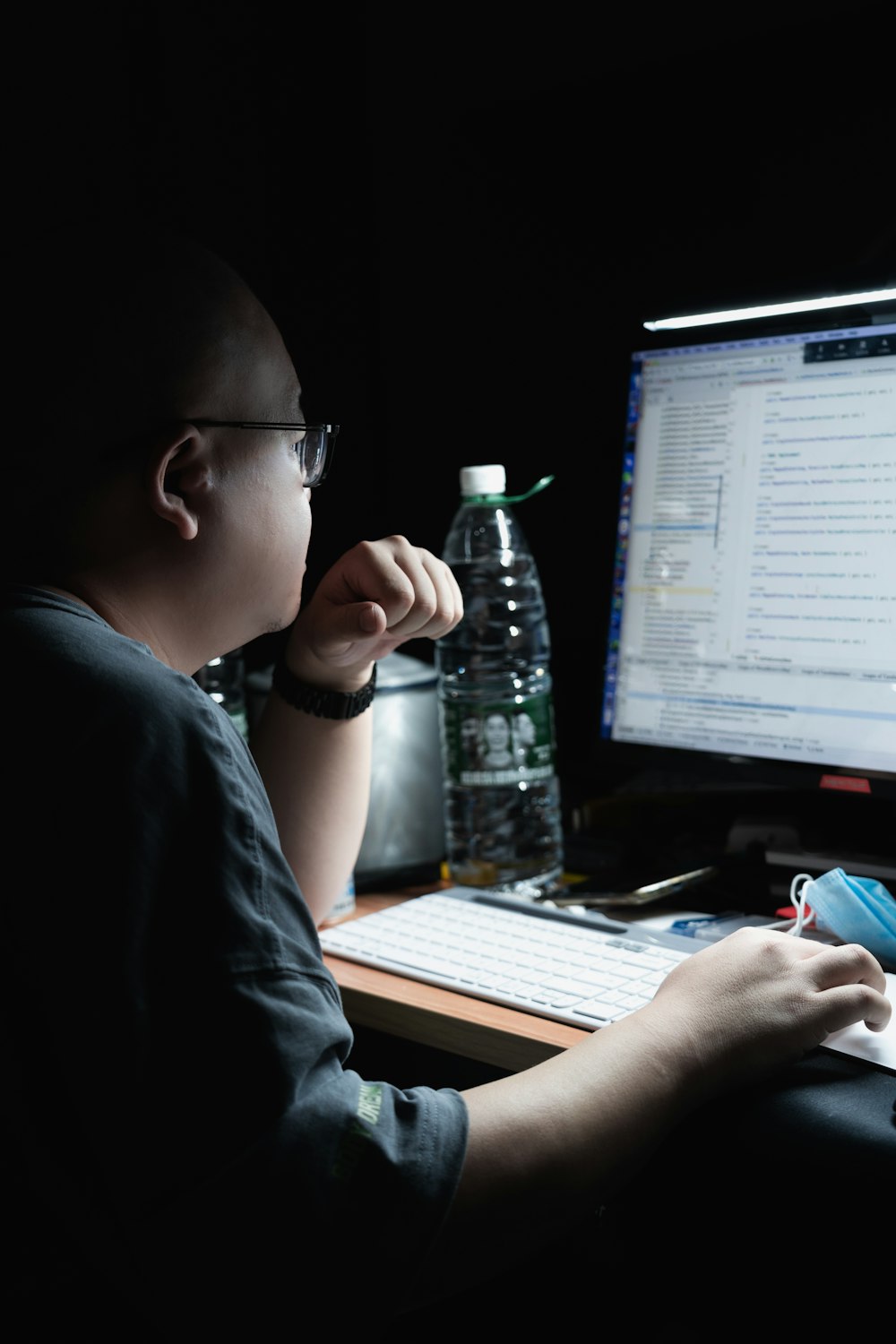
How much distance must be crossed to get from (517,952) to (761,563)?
17.0 inches

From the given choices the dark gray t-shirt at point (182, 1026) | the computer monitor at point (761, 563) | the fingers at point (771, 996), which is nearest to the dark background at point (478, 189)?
the computer monitor at point (761, 563)

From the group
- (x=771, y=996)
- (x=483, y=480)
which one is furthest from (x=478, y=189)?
(x=771, y=996)

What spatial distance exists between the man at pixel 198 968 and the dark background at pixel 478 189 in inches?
20.9

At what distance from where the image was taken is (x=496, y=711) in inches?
51.0

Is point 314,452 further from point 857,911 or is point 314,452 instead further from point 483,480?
point 857,911

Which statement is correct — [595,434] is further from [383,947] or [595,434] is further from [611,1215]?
[611,1215]

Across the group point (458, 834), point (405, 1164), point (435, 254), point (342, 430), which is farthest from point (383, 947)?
point (435, 254)

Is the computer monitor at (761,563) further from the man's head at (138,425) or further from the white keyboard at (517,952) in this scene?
the man's head at (138,425)

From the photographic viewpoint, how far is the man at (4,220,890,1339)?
0.60 m

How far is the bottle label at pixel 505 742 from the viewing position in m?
1.29

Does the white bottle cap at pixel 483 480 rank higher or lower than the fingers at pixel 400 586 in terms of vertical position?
higher

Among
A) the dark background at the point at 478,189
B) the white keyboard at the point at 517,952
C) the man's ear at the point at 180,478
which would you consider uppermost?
the dark background at the point at 478,189

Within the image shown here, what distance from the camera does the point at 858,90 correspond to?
1.23 m

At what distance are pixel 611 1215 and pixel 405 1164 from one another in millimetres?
687
